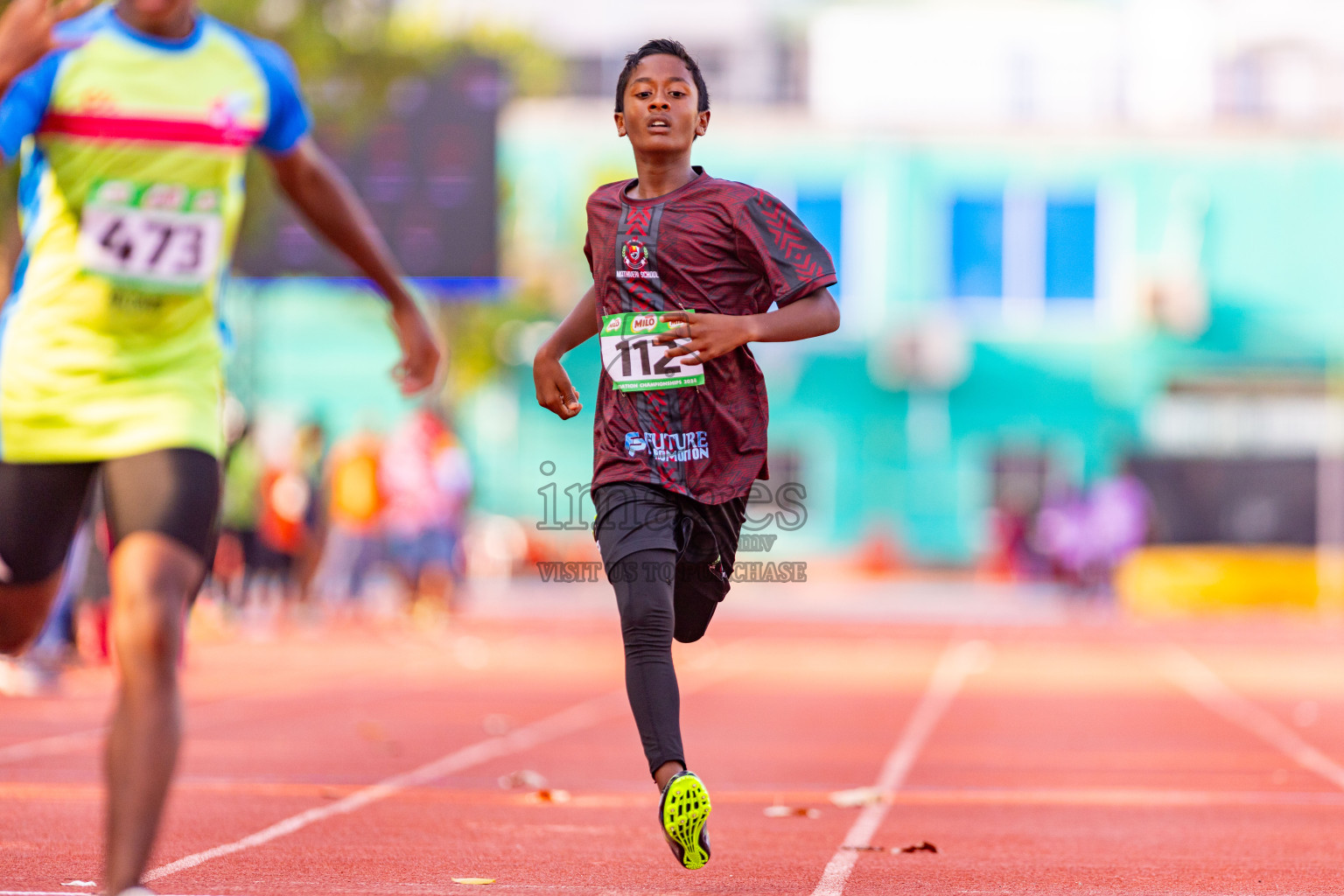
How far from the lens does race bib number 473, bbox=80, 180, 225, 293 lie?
4.56 meters

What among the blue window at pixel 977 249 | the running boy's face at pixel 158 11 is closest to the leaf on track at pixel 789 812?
the running boy's face at pixel 158 11

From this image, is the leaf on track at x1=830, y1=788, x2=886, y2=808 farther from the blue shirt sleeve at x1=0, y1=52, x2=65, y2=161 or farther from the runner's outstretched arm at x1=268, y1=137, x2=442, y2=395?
the blue shirt sleeve at x1=0, y1=52, x2=65, y2=161

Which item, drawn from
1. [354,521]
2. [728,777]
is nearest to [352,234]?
[728,777]

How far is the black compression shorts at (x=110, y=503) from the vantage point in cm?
443

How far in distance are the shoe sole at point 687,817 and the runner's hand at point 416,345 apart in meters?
1.12

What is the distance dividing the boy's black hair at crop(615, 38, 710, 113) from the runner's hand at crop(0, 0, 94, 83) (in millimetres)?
1719

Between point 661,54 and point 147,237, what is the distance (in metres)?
1.61

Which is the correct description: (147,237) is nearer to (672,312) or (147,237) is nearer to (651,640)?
(672,312)

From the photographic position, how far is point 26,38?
425 cm

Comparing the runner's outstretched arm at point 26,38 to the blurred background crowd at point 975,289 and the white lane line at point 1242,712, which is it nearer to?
the white lane line at point 1242,712

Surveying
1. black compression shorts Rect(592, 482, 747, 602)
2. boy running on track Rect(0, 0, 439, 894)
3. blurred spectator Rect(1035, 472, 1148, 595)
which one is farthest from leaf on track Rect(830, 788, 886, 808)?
blurred spectator Rect(1035, 472, 1148, 595)

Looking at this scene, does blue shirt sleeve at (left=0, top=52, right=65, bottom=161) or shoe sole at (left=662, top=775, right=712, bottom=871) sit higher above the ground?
blue shirt sleeve at (left=0, top=52, right=65, bottom=161)

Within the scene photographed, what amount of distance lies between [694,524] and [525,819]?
6.88ft

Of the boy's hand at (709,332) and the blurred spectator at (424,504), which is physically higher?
the boy's hand at (709,332)
